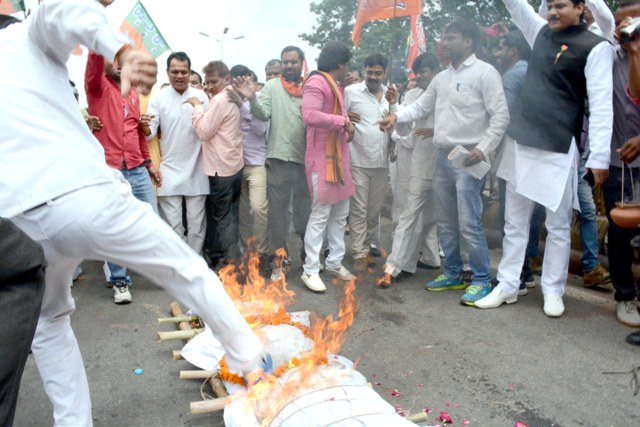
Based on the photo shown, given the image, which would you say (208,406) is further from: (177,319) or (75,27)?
(75,27)

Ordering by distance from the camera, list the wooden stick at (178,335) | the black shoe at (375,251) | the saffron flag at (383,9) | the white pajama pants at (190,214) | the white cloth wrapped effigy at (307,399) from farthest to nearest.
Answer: the black shoe at (375,251)
the saffron flag at (383,9)
the white pajama pants at (190,214)
the wooden stick at (178,335)
the white cloth wrapped effigy at (307,399)

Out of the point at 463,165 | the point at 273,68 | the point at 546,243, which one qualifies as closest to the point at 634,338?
the point at 546,243

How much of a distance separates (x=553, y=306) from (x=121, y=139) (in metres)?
3.99

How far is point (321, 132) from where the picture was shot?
18.0 feet

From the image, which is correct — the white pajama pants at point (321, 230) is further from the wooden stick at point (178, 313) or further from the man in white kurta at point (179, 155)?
the wooden stick at point (178, 313)

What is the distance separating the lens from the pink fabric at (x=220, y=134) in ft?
18.1

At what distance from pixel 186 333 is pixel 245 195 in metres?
2.52

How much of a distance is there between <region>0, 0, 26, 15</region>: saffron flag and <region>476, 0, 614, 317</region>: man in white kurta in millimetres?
5082

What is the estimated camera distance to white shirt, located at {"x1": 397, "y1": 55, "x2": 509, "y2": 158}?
16.0 feet

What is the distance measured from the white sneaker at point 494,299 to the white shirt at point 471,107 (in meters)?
1.20

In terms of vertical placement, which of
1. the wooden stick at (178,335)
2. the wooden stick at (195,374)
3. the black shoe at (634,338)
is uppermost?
the wooden stick at (195,374)

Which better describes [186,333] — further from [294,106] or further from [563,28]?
[563,28]

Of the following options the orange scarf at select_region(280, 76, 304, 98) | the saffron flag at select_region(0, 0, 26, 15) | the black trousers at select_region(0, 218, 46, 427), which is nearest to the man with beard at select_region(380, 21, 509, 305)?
the orange scarf at select_region(280, 76, 304, 98)

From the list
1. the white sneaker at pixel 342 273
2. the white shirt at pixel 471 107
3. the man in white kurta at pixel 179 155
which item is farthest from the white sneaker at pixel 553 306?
the man in white kurta at pixel 179 155
